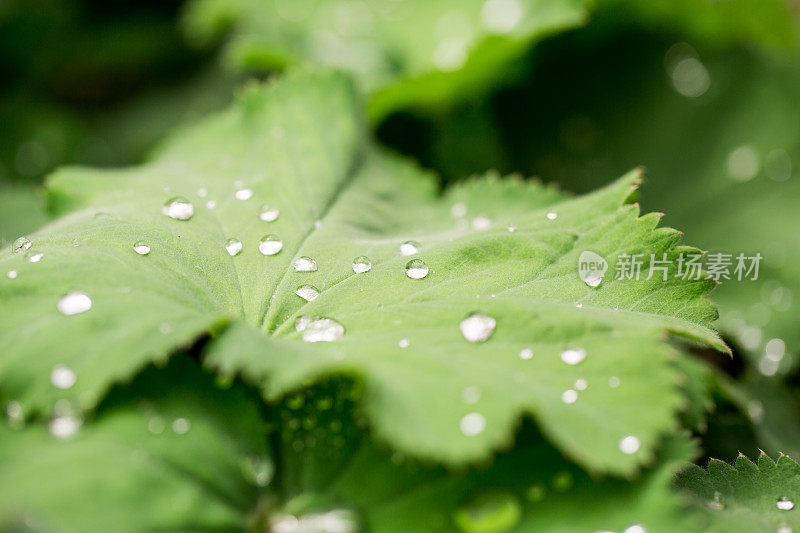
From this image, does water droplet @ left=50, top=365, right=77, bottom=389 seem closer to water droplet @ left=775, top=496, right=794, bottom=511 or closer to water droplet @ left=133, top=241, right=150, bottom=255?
water droplet @ left=133, top=241, right=150, bottom=255

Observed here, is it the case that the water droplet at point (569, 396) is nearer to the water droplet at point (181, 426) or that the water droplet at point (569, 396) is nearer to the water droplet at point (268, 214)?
the water droplet at point (181, 426)

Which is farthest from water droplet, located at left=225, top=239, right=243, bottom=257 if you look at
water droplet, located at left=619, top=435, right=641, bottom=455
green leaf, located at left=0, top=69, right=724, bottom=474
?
water droplet, located at left=619, top=435, right=641, bottom=455

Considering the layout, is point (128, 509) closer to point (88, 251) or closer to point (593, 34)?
point (88, 251)

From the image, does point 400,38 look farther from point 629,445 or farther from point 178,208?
point 629,445

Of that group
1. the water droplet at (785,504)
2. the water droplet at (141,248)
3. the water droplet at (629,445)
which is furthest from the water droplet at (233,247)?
the water droplet at (785,504)

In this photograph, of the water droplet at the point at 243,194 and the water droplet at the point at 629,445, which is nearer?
the water droplet at the point at 629,445

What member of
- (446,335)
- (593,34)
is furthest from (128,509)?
(593,34)

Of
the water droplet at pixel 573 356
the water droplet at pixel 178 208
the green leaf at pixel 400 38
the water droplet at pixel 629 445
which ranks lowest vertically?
the water droplet at pixel 178 208
